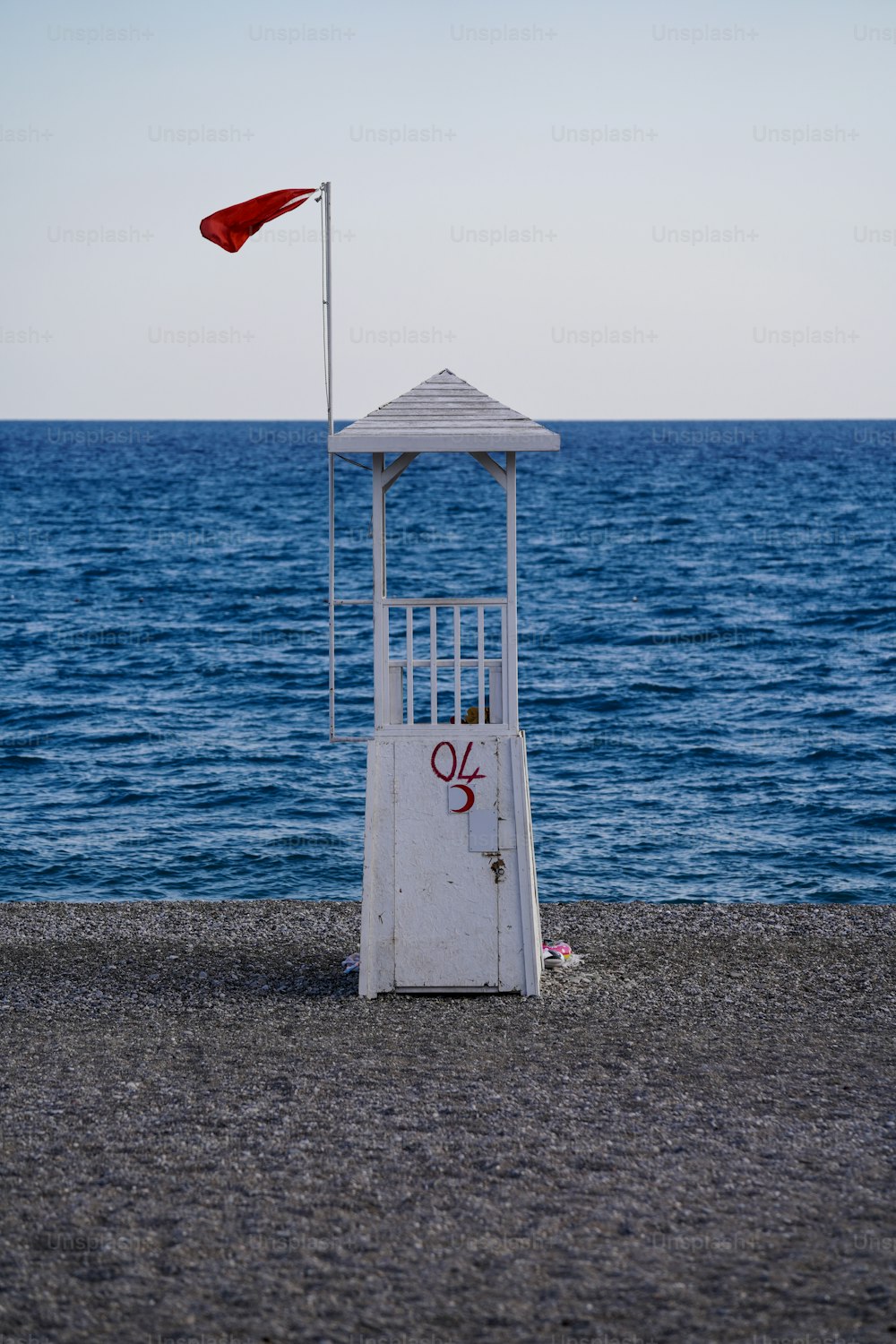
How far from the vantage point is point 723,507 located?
79875 millimetres

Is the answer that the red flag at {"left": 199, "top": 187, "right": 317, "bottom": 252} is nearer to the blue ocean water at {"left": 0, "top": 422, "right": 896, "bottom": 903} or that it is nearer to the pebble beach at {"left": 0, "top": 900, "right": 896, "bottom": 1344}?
the pebble beach at {"left": 0, "top": 900, "right": 896, "bottom": 1344}

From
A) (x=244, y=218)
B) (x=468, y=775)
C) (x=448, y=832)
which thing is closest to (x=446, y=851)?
(x=448, y=832)

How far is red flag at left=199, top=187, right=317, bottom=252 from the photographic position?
1170cm

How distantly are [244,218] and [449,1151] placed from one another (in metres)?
7.51

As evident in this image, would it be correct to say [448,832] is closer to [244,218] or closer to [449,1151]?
[449,1151]

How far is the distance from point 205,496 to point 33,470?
30.3 metres

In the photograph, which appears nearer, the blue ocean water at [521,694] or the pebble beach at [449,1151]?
the pebble beach at [449,1151]

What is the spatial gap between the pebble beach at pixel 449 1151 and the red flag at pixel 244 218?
6.13 meters

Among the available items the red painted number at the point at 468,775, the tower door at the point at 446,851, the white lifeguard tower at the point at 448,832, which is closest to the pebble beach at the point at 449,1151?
the white lifeguard tower at the point at 448,832

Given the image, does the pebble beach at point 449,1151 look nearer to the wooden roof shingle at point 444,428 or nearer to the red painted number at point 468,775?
the red painted number at point 468,775

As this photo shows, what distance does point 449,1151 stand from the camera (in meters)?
8.18

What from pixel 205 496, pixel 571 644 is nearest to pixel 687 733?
pixel 571 644

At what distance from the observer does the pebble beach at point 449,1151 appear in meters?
6.48

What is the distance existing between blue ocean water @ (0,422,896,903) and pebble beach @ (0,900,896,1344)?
22.6 ft
